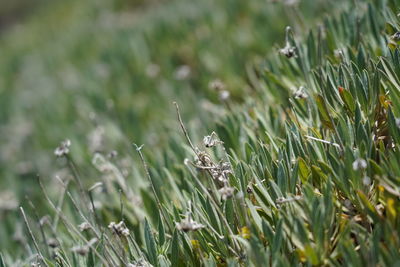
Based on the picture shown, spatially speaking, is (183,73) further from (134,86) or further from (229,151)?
(134,86)

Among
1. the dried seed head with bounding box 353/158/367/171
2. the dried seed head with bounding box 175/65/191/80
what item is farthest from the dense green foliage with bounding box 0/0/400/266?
the dried seed head with bounding box 175/65/191/80

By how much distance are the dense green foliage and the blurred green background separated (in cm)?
2

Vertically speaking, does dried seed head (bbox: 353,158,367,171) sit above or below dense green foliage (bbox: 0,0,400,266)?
above

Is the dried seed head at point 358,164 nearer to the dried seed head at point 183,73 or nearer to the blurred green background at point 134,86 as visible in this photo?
the blurred green background at point 134,86

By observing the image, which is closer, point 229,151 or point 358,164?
point 358,164

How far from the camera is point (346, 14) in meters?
2.23

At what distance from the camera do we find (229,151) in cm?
199

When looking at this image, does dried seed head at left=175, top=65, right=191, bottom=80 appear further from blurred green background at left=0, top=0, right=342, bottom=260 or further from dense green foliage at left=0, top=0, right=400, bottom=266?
dense green foliage at left=0, top=0, right=400, bottom=266

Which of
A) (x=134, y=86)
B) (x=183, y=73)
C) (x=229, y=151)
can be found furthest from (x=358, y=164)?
(x=134, y=86)

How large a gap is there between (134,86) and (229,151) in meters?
2.10

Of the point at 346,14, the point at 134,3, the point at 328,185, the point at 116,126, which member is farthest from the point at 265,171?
the point at 134,3

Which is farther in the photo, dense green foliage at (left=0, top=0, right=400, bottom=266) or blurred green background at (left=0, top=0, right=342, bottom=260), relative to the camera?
blurred green background at (left=0, top=0, right=342, bottom=260)

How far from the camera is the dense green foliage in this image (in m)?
1.35

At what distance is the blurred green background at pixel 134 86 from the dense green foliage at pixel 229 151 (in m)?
0.02
